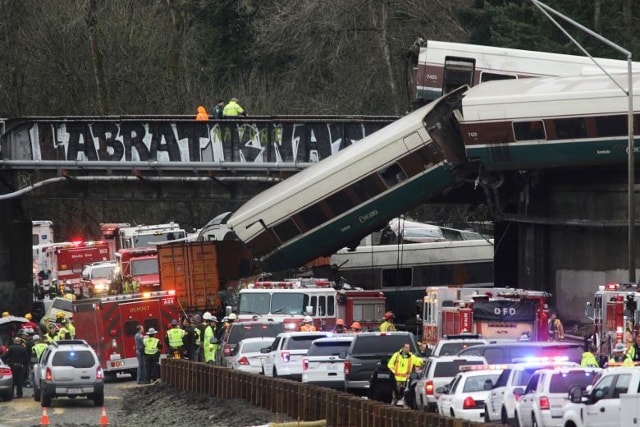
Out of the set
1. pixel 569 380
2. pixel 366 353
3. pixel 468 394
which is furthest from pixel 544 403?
pixel 366 353

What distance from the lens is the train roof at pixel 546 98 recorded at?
47.2 metres

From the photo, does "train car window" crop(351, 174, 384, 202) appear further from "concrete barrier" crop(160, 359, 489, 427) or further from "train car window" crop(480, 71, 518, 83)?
"concrete barrier" crop(160, 359, 489, 427)

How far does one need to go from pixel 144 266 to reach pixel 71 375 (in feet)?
70.6

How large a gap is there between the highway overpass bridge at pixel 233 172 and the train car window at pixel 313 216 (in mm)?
4663

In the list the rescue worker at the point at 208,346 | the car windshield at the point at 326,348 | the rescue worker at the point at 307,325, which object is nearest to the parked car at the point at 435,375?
the car windshield at the point at 326,348

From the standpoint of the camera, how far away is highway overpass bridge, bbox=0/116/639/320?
2093 inches

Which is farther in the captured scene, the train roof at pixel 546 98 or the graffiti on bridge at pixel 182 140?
the graffiti on bridge at pixel 182 140

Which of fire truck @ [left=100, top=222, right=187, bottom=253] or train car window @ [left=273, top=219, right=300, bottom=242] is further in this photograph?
fire truck @ [left=100, top=222, right=187, bottom=253]

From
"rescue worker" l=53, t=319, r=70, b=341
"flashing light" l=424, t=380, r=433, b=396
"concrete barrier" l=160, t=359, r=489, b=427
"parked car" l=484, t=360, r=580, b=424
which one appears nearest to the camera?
"parked car" l=484, t=360, r=580, b=424

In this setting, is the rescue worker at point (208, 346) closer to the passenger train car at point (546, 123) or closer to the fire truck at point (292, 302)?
the fire truck at point (292, 302)

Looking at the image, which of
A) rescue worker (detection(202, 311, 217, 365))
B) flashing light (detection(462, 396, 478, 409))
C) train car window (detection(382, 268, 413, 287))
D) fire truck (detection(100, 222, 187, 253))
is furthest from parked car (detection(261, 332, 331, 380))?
train car window (detection(382, 268, 413, 287))

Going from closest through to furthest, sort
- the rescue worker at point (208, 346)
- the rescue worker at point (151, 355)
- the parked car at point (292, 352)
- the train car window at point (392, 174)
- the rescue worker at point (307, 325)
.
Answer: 1. the parked car at point (292, 352)
2. the rescue worker at point (307, 325)
3. the rescue worker at point (151, 355)
4. the rescue worker at point (208, 346)
5. the train car window at point (392, 174)

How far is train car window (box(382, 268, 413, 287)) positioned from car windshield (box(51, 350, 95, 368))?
29543mm

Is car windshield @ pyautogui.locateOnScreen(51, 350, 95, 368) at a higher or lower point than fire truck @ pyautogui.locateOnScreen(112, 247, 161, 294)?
lower
